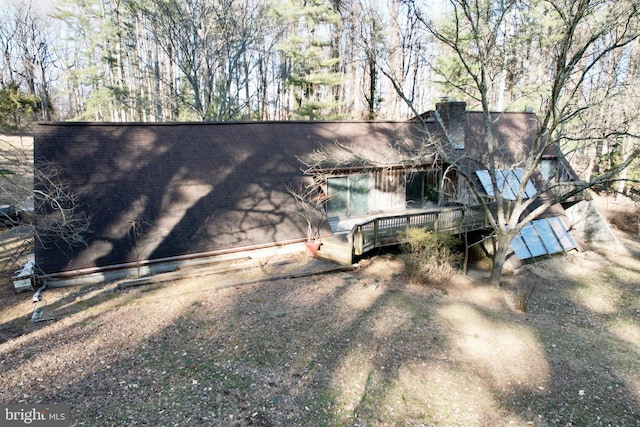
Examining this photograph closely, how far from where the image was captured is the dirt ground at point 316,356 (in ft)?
19.0

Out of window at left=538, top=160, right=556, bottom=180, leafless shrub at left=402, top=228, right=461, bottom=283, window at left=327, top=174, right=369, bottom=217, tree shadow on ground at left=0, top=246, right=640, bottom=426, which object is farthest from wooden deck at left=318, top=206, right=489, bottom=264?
window at left=538, top=160, right=556, bottom=180

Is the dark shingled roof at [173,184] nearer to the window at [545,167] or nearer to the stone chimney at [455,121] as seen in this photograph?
the stone chimney at [455,121]

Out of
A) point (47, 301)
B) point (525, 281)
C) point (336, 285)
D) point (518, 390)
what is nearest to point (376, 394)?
point (518, 390)

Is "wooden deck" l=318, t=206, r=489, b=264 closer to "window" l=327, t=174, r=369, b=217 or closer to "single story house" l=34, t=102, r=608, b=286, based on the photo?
"single story house" l=34, t=102, r=608, b=286

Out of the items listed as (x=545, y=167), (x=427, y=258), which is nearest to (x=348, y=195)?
(x=427, y=258)

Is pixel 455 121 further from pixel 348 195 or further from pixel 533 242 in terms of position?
pixel 348 195

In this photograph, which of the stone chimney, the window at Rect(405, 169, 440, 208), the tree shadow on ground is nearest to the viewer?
the tree shadow on ground

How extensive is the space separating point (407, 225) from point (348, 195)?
3.31 meters

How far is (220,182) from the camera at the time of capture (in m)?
12.9

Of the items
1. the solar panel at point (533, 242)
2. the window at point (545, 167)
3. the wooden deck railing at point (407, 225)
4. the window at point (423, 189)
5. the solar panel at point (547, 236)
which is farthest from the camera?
the window at point (545, 167)

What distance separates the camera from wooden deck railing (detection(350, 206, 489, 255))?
12326 mm

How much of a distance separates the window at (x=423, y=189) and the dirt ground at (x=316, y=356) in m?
6.26

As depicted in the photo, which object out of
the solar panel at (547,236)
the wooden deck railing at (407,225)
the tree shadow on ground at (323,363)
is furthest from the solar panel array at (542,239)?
the tree shadow on ground at (323,363)

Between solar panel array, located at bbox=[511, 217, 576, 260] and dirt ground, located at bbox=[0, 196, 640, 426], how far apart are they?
4.18m
